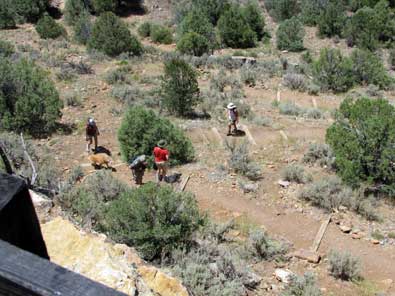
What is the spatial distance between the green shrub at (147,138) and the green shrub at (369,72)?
10.8 metres

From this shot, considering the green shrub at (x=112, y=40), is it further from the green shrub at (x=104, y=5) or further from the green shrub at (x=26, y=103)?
the green shrub at (x=26, y=103)

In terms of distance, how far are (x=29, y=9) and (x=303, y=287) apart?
28623 mm

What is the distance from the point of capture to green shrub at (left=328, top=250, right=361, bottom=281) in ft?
27.7

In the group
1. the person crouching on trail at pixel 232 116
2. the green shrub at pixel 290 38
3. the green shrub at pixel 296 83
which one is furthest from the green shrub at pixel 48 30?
the person crouching on trail at pixel 232 116

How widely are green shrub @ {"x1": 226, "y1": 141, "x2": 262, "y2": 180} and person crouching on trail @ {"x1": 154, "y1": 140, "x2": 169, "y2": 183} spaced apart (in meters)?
1.59

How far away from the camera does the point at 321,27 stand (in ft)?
95.9

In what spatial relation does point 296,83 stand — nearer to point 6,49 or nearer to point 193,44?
point 193,44

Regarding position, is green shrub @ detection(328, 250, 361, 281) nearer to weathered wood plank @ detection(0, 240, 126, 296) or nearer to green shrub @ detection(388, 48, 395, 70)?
weathered wood plank @ detection(0, 240, 126, 296)

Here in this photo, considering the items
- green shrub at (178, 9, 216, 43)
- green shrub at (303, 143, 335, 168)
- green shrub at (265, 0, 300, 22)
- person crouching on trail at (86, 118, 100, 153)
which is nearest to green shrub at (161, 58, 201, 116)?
person crouching on trail at (86, 118, 100, 153)

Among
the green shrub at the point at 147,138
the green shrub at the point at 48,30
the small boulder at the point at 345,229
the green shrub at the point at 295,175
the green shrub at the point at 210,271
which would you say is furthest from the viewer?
the green shrub at the point at 48,30

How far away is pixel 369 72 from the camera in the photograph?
21281mm

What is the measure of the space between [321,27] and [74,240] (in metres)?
26.4

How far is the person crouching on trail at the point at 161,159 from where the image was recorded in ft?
37.2

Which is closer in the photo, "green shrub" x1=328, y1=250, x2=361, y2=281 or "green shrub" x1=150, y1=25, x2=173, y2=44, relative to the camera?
"green shrub" x1=328, y1=250, x2=361, y2=281
